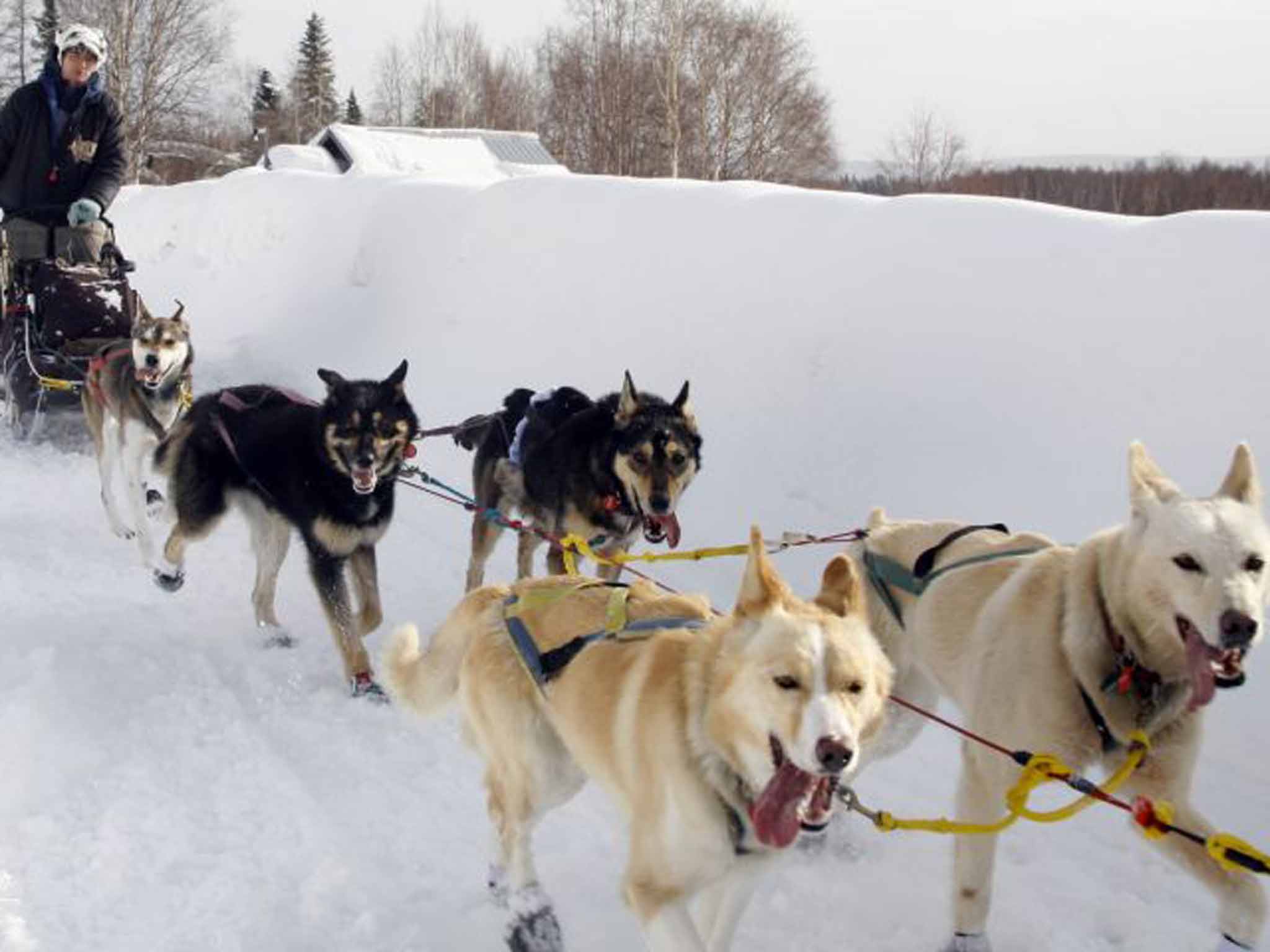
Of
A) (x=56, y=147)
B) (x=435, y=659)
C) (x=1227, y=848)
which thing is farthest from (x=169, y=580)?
(x=1227, y=848)

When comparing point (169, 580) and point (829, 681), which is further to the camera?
point (169, 580)

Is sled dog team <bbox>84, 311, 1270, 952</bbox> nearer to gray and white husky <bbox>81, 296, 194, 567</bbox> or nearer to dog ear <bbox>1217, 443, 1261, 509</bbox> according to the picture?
dog ear <bbox>1217, 443, 1261, 509</bbox>

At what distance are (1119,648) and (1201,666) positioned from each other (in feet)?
0.70

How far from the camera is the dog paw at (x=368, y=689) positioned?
4.17m

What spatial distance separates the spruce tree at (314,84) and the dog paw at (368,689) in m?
57.6

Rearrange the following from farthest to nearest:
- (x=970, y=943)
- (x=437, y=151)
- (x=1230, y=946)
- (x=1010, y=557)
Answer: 1. (x=437, y=151)
2. (x=1010, y=557)
3. (x=970, y=943)
4. (x=1230, y=946)

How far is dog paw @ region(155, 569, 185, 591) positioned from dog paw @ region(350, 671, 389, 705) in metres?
1.31

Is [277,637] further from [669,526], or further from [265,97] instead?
[265,97]

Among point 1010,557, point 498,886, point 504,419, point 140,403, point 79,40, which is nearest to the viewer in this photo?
point 498,886

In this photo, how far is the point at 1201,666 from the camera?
227 centimetres

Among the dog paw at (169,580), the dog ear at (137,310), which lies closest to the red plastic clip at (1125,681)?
the dog paw at (169,580)

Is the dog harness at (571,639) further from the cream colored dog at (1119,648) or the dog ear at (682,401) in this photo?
the dog ear at (682,401)

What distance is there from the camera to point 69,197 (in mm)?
6988

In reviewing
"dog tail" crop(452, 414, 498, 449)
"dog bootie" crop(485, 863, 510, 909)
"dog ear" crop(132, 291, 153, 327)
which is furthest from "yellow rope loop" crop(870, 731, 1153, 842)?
"dog ear" crop(132, 291, 153, 327)
